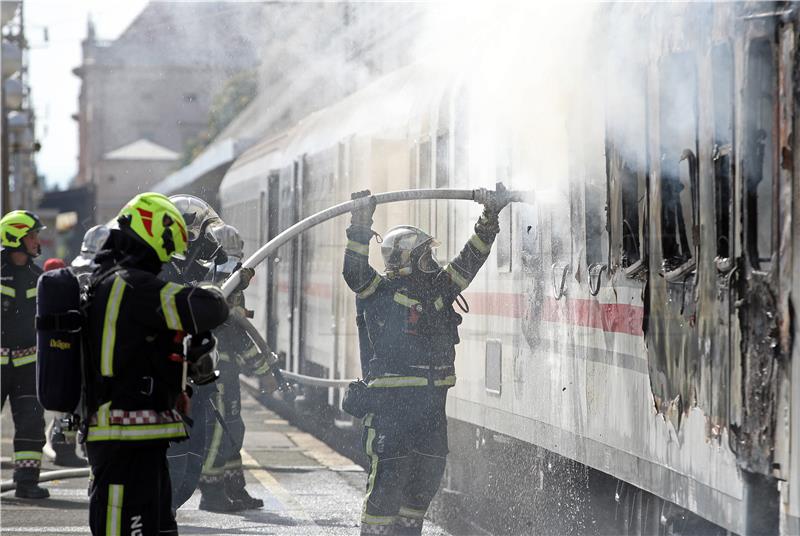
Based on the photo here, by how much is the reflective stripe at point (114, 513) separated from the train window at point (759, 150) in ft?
8.14

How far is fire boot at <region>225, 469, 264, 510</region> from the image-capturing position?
9.20 m

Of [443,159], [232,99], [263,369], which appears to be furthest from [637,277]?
[232,99]

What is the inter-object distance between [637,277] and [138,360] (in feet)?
6.69

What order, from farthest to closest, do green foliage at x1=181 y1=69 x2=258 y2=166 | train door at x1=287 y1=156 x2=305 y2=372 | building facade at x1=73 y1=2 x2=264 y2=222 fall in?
building facade at x1=73 y1=2 x2=264 y2=222 < green foliage at x1=181 y1=69 x2=258 y2=166 < train door at x1=287 y1=156 x2=305 y2=372

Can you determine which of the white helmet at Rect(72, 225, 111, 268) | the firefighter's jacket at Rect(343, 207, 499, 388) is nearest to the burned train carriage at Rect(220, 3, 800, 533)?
the firefighter's jacket at Rect(343, 207, 499, 388)

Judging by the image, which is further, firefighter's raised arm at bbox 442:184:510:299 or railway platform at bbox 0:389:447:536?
railway platform at bbox 0:389:447:536

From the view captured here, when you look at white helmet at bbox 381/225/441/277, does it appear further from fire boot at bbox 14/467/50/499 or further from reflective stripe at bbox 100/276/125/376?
fire boot at bbox 14/467/50/499

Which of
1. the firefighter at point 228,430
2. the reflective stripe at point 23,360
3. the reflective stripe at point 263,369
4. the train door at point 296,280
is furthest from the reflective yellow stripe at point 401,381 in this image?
the train door at point 296,280

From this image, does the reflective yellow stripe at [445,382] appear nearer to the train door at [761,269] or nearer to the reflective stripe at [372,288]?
the reflective stripe at [372,288]

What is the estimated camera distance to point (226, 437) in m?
9.30

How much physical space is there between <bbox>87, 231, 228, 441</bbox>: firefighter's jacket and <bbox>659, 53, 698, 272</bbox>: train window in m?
1.74

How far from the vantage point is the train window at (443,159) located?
8898mm

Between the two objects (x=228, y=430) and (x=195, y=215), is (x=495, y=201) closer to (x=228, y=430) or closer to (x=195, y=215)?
(x=195, y=215)

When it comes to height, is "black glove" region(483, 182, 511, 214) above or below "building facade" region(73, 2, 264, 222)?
below
